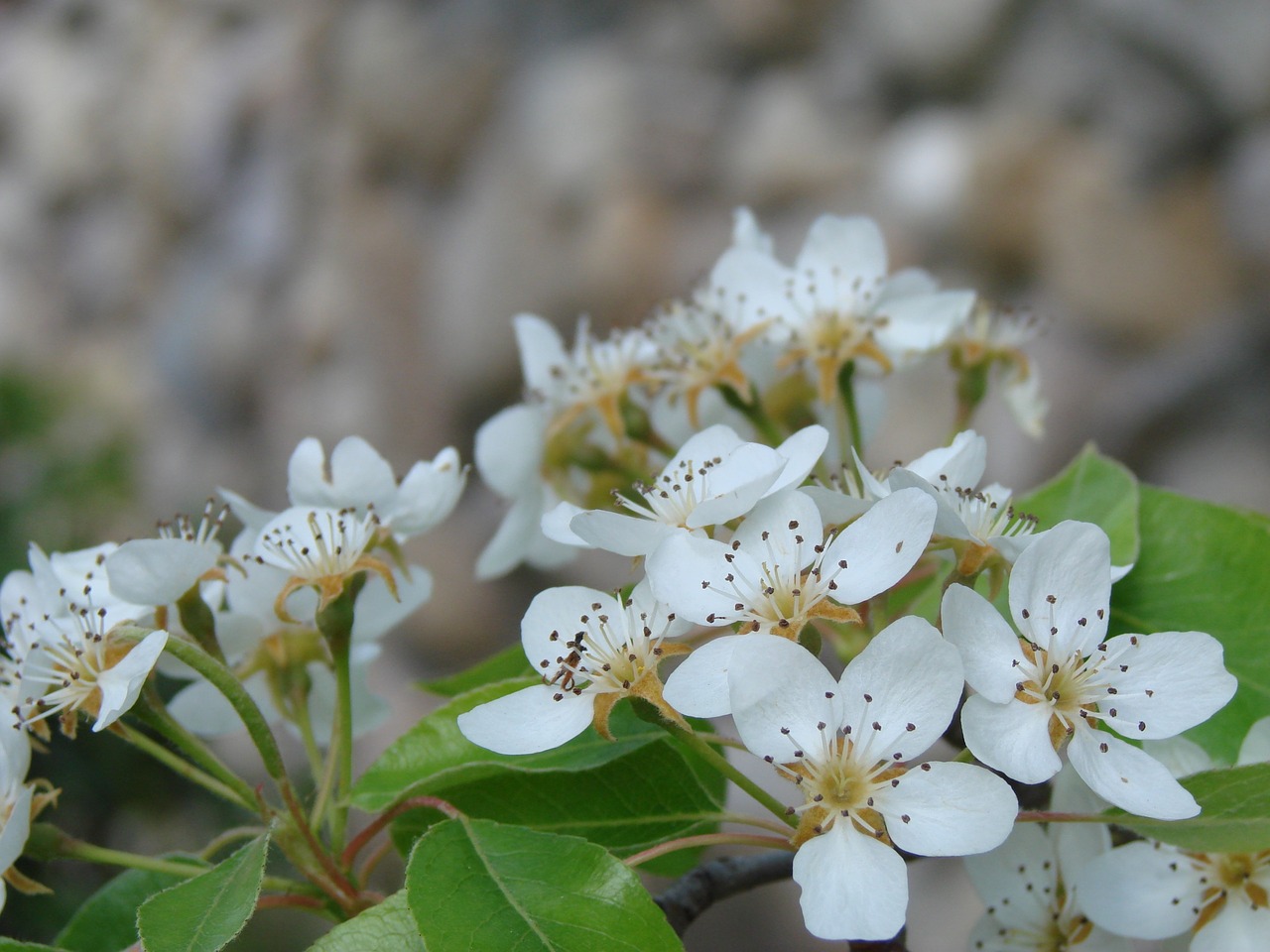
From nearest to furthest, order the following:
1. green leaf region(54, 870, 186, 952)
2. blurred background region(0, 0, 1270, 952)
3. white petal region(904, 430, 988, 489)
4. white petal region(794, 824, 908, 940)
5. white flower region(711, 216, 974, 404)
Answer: white petal region(794, 824, 908, 940), white petal region(904, 430, 988, 489), green leaf region(54, 870, 186, 952), white flower region(711, 216, 974, 404), blurred background region(0, 0, 1270, 952)

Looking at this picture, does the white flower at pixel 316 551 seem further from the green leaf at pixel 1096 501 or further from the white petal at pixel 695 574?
the green leaf at pixel 1096 501

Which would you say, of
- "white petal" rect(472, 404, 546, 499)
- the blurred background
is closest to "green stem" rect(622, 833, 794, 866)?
"white petal" rect(472, 404, 546, 499)

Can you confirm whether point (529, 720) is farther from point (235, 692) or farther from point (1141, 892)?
point (1141, 892)

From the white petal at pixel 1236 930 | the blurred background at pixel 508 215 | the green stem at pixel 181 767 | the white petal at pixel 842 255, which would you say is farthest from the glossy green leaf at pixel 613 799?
the blurred background at pixel 508 215

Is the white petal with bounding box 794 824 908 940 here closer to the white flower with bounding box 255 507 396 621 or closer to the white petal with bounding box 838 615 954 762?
the white petal with bounding box 838 615 954 762

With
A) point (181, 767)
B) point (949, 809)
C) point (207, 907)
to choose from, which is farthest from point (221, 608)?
point (949, 809)

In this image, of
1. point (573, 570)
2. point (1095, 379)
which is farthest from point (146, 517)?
point (1095, 379)

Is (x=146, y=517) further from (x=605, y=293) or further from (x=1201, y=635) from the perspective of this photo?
(x=1201, y=635)
